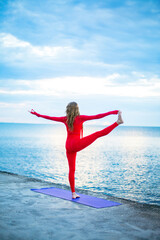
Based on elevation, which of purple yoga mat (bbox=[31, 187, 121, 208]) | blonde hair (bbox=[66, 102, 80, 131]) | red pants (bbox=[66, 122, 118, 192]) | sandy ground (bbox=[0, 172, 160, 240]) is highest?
blonde hair (bbox=[66, 102, 80, 131])

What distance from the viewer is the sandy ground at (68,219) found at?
3.42 metres

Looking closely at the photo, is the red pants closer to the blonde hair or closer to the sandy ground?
the blonde hair

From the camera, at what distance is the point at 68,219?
4023 mm

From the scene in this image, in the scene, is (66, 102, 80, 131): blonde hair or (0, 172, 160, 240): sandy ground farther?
(66, 102, 80, 131): blonde hair

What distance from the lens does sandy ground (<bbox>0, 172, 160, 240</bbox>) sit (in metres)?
3.42

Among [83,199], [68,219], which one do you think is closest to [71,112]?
[83,199]

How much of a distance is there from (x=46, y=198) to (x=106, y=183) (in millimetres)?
8436

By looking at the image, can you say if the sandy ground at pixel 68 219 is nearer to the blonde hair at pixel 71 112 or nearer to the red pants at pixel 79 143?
the red pants at pixel 79 143

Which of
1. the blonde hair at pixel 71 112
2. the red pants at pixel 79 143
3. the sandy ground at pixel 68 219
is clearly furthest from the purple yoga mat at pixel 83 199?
the blonde hair at pixel 71 112

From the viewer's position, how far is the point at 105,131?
4648mm

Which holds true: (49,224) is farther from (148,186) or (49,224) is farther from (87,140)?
(148,186)

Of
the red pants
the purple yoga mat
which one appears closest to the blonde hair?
the red pants

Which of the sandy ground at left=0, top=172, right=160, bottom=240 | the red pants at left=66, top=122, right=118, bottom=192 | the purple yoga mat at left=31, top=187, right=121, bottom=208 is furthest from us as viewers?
the purple yoga mat at left=31, top=187, right=121, bottom=208

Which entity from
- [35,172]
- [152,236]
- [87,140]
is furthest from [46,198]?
[35,172]
